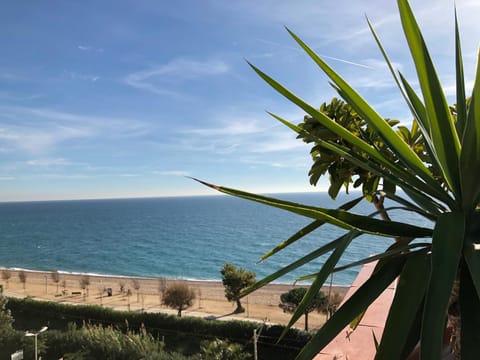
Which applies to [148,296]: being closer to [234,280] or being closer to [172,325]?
[234,280]

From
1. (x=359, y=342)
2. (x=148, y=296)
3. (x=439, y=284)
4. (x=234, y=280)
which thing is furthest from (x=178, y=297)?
(x=439, y=284)

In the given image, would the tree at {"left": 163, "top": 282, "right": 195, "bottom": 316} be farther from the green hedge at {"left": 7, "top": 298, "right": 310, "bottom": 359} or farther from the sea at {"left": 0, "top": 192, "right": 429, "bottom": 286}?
the sea at {"left": 0, "top": 192, "right": 429, "bottom": 286}

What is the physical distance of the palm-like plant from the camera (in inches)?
35.4

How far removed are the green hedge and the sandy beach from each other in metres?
6.76

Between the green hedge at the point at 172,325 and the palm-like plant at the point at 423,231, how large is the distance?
8.61 meters

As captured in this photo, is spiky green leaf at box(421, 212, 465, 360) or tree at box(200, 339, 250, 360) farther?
tree at box(200, 339, 250, 360)

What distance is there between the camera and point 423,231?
122cm

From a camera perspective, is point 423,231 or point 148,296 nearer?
point 423,231

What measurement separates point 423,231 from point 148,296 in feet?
105

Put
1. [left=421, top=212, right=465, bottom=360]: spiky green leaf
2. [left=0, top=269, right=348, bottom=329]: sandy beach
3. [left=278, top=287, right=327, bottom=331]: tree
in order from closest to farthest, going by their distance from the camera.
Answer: [left=421, top=212, right=465, bottom=360]: spiky green leaf → [left=278, top=287, right=327, bottom=331]: tree → [left=0, top=269, right=348, bottom=329]: sandy beach

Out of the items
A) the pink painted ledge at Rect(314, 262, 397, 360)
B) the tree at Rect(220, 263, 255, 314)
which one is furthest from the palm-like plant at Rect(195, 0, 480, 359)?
the tree at Rect(220, 263, 255, 314)

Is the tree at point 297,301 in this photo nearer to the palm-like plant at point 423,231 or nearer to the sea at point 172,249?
the sea at point 172,249

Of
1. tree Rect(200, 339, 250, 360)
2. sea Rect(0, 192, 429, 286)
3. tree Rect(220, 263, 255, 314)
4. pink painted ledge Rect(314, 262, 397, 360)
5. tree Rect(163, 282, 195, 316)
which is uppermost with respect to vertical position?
pink painted ledge Rect(314, 262, 397, 360)

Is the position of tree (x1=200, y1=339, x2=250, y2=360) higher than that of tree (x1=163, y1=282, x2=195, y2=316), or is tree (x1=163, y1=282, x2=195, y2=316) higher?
tree (x1=200, y1=339, x2=250, y2=360)
